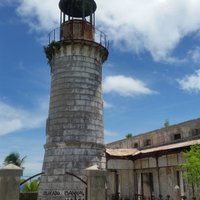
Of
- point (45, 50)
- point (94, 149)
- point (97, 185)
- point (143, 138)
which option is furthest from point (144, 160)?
point (97, 185)

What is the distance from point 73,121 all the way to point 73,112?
538 mm

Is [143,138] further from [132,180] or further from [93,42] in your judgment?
[93,42]

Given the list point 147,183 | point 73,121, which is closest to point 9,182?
point 73,121

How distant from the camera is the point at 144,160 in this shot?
965 inches

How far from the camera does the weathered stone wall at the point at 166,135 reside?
24.8 m

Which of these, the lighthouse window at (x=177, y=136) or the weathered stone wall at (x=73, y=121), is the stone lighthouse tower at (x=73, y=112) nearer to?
the weathered stone wall at (x=73, y=121)

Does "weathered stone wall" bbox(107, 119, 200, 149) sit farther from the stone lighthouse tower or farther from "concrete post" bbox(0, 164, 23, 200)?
"concrete post" bbox(0, 164, 23, 200)

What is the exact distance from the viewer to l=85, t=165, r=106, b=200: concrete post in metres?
8.71

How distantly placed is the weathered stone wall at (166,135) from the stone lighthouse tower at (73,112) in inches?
388

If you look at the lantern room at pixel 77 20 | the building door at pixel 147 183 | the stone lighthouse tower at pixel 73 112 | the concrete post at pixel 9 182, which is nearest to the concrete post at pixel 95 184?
the concrete post at pixel 9 182

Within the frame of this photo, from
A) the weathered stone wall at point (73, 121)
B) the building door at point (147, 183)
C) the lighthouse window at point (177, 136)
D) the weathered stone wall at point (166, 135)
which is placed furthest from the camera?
the building door at point (147, 183)

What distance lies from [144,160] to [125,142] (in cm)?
910

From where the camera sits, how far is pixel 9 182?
8.66 m

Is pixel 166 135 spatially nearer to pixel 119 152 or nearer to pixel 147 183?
pixel 147 183
